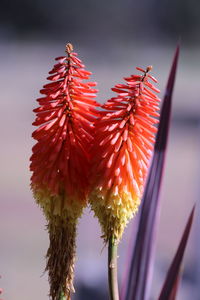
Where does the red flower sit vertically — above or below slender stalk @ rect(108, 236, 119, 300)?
above

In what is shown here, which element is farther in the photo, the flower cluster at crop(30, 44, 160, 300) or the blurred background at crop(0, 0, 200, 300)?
the blurred background at crop(0, 0, 200, 300)

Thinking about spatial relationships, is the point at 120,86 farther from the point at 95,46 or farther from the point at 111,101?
the point at 95,46

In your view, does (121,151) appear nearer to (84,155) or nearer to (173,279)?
(84,155)

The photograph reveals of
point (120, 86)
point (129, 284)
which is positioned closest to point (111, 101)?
point (120, 86)

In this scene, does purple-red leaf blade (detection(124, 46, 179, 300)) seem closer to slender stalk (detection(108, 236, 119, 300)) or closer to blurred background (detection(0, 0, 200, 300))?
slender stalk (detection(108, 236, 119, 300))

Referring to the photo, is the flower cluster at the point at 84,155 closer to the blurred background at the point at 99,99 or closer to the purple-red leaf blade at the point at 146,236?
Answer: the purple-red leaf blade at the point at 146,236

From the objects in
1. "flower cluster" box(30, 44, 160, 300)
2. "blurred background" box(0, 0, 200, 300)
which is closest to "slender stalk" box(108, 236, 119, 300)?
"flower cluster" box(30, 44, 160, 300)

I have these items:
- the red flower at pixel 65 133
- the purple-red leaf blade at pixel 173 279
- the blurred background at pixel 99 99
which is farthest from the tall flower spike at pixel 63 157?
the blurred background at pixel 99 99
